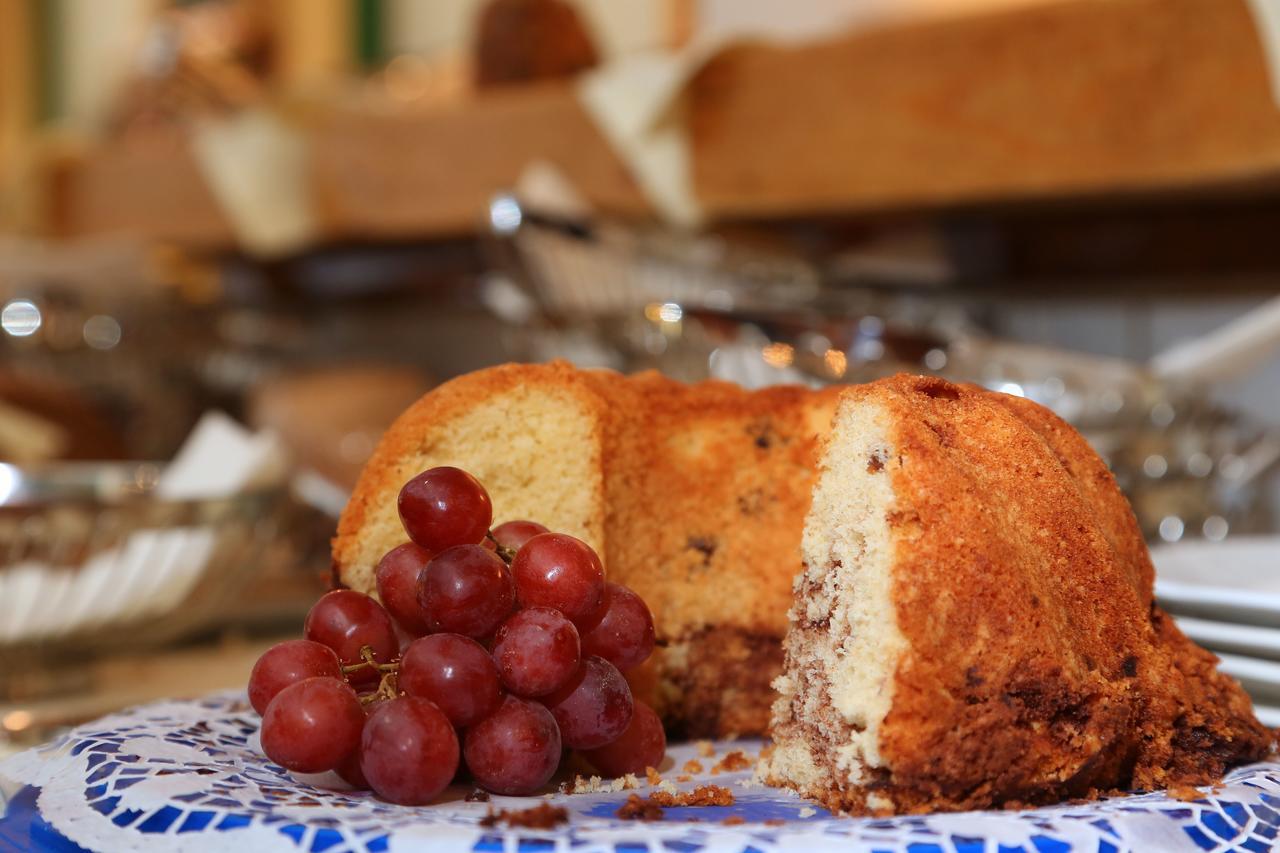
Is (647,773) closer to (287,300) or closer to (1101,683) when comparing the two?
(1101,683)

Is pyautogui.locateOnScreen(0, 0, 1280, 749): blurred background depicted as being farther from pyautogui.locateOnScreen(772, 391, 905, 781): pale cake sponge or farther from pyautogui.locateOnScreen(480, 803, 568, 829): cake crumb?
pyautogui.locateOnScreen(480, 803, 568, 829): cake crumb

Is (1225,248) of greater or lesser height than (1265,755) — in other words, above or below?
above

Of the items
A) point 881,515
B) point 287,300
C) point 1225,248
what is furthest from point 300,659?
point 287,300

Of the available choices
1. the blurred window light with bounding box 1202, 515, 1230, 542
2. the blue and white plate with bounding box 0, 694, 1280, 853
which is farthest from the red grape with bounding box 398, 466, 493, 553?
the blurred window light with bounding box 1202, 515, 1230, 542

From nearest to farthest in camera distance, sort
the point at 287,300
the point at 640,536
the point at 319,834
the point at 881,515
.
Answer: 1. the point at 319,834
2. the point at 881,515
3. the point at 640,536
4. the point at 287,300

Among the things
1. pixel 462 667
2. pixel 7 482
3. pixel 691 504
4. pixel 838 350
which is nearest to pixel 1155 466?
pixel 838 350

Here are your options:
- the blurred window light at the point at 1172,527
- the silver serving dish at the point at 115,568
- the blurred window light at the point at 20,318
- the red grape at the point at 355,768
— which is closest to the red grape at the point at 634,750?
the red grape at the point at 355,768
